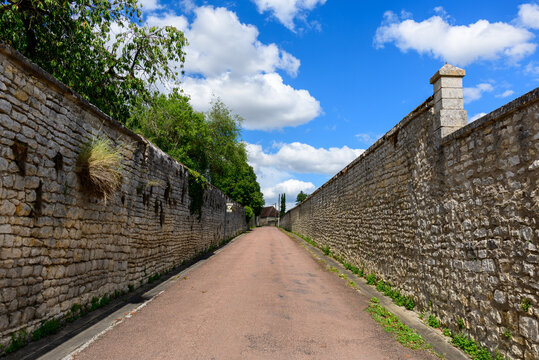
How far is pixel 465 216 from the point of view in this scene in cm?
457

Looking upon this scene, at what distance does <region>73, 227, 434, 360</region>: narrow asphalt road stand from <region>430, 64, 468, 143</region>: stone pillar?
3470 mm

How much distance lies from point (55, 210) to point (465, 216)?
19.8 feet

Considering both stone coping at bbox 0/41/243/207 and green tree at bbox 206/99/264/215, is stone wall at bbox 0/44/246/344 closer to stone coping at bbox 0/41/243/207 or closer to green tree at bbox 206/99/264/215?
stone coping at bbox 0/41/243/207

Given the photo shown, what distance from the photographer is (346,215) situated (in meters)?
12.1

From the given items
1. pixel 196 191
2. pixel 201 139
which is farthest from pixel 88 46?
pixel 201 139

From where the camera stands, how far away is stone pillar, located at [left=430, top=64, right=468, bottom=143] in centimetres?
518

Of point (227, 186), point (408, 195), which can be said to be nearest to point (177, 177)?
point (408, 195)

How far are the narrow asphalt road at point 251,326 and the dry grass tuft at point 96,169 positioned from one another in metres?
2.31

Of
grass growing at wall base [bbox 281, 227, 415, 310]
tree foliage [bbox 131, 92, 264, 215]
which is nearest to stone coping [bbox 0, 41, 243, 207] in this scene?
grass growing at wall base [bbox 281, 227, 415, 310]

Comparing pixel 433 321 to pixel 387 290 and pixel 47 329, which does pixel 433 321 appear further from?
pixel 47 329

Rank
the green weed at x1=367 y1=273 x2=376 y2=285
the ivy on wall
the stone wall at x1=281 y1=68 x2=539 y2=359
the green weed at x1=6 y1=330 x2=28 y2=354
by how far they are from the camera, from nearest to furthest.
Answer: the stone wall at x1=281 y1=68 x2=539 y2=359 → the green weed at x1=6 y1=330 x2=28 y2=354 → the green weed at x1=367 y1=273 x2=376 y2=285 → the ivy on wall

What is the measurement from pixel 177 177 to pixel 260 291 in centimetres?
527

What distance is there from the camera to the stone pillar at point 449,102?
518 centimetres

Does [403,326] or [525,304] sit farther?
[403,326]
